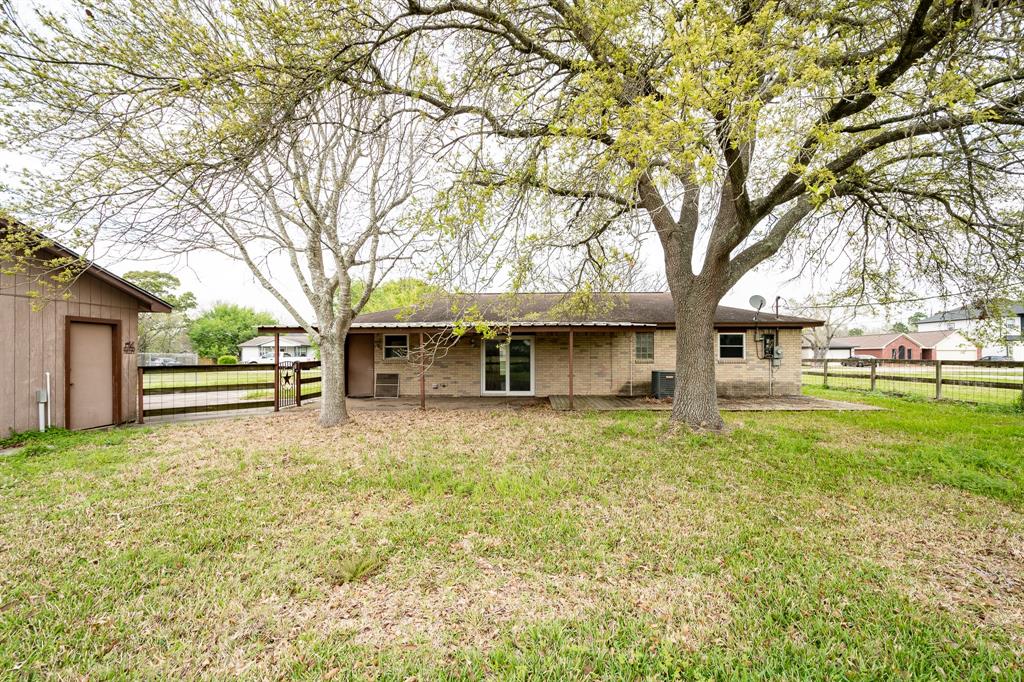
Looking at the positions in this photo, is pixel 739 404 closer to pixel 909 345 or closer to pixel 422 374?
pixel 422 374

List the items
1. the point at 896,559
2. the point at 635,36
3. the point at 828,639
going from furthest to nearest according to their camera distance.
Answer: the point at 635,36 → the point at 896,559 → the point at 828,639

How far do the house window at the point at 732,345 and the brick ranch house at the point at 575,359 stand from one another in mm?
28

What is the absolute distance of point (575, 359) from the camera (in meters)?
13.1

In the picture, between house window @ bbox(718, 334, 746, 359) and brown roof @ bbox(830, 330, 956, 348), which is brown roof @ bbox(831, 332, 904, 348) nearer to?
brown roof @ bbox(830, 330, 956, 348)

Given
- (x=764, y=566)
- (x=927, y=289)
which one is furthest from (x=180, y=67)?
(x=927, y=289)

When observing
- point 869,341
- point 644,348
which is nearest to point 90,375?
point 644,348

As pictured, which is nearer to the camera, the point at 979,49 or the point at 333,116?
the point at 979,49

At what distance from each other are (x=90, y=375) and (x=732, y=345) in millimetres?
16636

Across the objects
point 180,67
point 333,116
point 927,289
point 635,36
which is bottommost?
point 927,289

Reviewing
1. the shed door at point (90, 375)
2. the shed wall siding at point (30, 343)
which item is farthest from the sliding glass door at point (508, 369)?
the shed wall siding at point (30, 343)

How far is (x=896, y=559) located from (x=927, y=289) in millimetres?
7377

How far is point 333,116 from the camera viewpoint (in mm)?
5973

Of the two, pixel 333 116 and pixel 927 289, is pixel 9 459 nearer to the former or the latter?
pixel 333 116

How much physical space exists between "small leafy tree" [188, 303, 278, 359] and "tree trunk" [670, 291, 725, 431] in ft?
139
